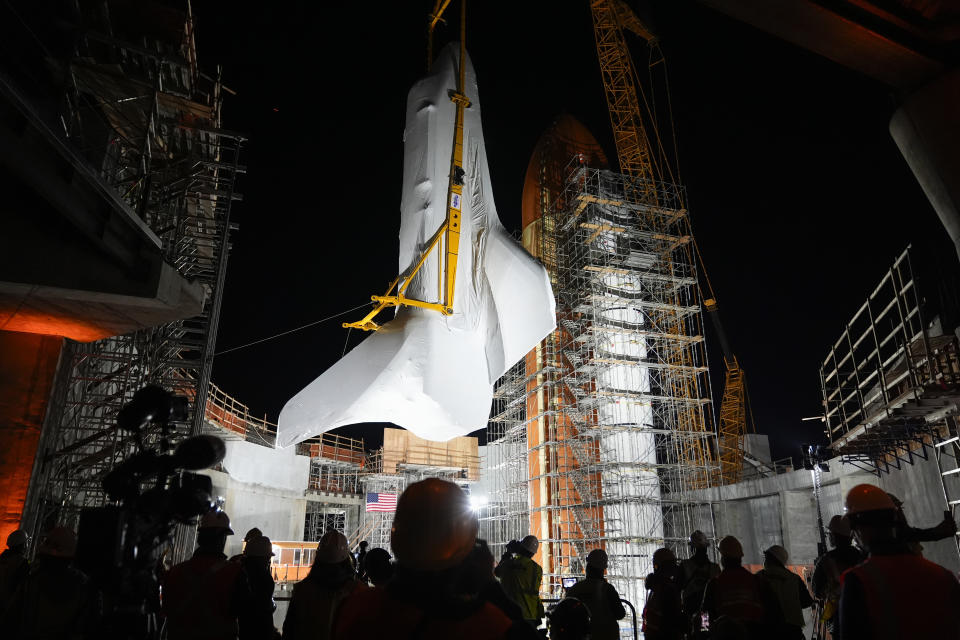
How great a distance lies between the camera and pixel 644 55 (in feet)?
125

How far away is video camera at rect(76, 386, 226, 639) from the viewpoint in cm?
319

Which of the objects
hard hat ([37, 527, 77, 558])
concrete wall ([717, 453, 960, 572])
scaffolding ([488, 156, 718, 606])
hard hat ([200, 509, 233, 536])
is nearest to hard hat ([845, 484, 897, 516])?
hard hat ([200, 509, 233, 536])

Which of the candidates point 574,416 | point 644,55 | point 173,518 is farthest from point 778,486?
point 644,55

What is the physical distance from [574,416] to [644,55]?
25844mm

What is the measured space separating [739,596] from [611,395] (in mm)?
16637

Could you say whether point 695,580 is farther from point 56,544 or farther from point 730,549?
point 56,544

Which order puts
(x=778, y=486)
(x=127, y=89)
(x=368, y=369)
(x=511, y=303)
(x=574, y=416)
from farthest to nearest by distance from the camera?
(x=574, y=416) < (x=778, y=486) < (x=127, y=89) < (x=511, y=303) < (x=368, y=369)

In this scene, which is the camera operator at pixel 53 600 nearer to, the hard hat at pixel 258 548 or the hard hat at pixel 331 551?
the hard hat at pixel 258 548

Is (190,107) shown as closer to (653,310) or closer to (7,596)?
(7,596)

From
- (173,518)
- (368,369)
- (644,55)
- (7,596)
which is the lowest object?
(7,596)

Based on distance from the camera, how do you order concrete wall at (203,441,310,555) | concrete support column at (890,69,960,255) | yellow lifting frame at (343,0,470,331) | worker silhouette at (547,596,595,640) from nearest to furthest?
worker silhouette at (547,596,595,640) < concrete support column at (890,69,960,255) < yellow lifting frame at (343,0,470,331) < concrete wall at (203,441,310,555)

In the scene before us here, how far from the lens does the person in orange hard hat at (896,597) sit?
2.86 meters

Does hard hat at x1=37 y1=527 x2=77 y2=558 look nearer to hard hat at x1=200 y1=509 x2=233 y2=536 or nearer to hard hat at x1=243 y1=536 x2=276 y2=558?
hard hat at x1=200 y1=509 x2=233 y2=536

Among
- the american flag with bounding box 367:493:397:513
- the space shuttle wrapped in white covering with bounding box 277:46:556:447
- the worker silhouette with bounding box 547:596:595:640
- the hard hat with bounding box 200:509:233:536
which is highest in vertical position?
the space shuttle wrapped in white covering with bounding box 277:46:556:447
